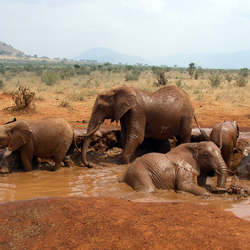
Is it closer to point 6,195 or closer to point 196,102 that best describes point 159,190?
point 6,195

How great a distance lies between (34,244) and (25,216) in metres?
0.58

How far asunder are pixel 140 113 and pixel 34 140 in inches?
98.6

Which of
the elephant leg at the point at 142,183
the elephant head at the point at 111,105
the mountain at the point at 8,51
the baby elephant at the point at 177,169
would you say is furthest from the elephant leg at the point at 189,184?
the mountain at the point at 8,51

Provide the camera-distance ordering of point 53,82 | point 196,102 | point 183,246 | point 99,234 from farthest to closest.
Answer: point 53,82, point 196,102, point 99,234, point 183,246

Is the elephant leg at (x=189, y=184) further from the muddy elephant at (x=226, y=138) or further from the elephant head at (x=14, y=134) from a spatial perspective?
the elephant head at (x=14, y=134)

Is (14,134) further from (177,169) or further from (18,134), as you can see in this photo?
(177,169)

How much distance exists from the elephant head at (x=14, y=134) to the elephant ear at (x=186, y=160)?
304cm

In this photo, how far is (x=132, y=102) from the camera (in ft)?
22.8

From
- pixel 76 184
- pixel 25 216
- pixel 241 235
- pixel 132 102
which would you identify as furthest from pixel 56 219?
pixel 132 102

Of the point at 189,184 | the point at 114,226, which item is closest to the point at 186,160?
the point at 189,184

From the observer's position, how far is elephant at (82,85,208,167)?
7020 mm

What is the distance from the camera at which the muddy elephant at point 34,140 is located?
6.18 metres

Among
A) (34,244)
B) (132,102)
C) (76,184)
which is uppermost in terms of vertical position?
(132,102)

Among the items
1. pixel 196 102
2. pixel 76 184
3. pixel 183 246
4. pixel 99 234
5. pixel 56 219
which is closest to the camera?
pixel 183 246
